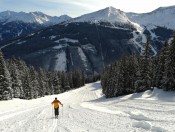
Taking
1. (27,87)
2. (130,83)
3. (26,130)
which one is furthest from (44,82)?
(26,130)

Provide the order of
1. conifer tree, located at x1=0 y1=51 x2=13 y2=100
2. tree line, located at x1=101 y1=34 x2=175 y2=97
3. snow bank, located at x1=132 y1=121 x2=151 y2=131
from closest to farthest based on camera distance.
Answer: snow bank, located at x1=132 y1=121 x2=151 y2=131 < tree line, located at x1=101 y1=34 x2=175 y2=97 < conifer tree, located at x1=0 y1=51 x2=13 y2=100

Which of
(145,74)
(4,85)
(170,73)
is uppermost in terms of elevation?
(170,73)

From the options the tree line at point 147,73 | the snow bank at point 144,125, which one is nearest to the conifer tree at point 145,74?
the tree line at point 147,73

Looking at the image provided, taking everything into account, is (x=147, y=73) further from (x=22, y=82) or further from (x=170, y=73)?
(x=22, y=82)

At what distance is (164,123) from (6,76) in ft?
161

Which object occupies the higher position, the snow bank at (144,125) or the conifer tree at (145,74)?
the conifer tree at (145,74)

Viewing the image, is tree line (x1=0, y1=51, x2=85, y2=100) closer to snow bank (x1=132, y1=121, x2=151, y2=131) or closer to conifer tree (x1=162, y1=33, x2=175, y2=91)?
conifer tree (x1=162, y1=33, x2=175, y2=91)

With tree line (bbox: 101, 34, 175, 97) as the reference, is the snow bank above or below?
below

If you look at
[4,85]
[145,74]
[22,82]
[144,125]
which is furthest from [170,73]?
[22,82]

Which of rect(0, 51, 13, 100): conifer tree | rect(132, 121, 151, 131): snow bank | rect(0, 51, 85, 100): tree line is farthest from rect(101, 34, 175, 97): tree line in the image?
rect(132, 121, 151, 131): snow bank

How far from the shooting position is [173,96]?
3725 centimetres

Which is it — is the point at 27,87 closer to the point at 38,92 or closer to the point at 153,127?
the point at 38,92

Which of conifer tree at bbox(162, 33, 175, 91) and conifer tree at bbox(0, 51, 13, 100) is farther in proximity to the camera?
conifer tree at bbox(0, 51, 13, 100)

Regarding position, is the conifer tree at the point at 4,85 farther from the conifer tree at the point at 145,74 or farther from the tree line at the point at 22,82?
the conifer tree at the point at 145,74
